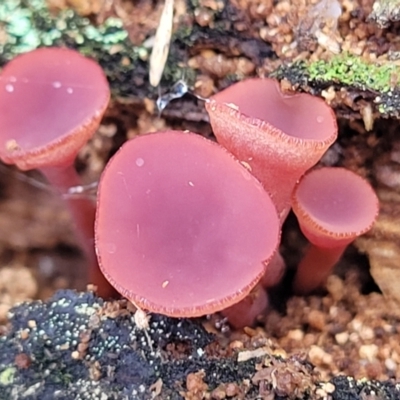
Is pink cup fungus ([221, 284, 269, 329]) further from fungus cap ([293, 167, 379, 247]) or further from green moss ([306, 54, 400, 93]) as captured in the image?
green moss ([306, 54, 400, 93])

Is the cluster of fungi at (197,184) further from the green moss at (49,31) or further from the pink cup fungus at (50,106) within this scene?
the green moss at (49,31)

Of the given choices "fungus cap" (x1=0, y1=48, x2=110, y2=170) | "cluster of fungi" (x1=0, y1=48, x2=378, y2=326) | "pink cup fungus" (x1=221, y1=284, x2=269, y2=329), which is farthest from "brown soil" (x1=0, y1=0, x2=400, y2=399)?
"fungus cap" (x1=0, y1=48, x2=110, y2=170)

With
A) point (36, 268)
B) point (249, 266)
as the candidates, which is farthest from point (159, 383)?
point (36, 268)

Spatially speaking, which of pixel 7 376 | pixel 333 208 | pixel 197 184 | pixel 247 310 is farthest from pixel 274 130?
pixel 7 376

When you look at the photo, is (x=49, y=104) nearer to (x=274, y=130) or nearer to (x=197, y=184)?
(x=197, y=184)

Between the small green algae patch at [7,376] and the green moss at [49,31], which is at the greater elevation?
the green moss at [49,31]

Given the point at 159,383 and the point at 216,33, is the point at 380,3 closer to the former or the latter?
the point at 216,33

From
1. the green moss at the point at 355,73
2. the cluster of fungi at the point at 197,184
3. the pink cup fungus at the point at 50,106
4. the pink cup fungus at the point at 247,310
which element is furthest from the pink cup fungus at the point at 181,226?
the green moss at the point at 355,73
